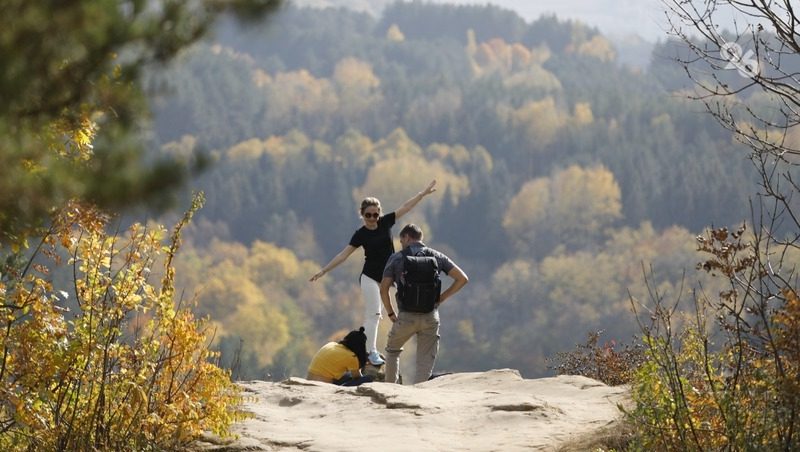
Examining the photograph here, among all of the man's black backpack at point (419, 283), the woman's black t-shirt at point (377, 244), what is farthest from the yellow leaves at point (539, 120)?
the man's black backpack at point (419, 283)

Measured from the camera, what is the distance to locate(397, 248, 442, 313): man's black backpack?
32.8 feet

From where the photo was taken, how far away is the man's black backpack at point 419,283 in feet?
32.8

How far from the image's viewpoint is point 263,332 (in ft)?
338

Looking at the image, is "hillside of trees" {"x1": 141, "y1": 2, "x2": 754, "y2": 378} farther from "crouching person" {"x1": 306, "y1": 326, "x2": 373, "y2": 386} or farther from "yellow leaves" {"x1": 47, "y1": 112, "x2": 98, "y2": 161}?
"yellow leaves" {"x1": 47, "y1": 112, "x2": 98, "y2": 161}

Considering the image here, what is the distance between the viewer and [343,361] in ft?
37.1

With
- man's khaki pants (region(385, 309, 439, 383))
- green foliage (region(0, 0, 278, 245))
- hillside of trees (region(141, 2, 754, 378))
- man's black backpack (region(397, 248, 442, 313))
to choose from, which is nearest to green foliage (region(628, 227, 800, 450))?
green foliage (region(0, 0, 278, 245))

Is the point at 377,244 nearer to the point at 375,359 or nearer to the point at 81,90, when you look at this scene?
the point at 375,359

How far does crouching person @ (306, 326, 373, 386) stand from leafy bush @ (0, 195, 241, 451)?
373cm

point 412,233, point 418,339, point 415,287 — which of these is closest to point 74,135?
point 412,233

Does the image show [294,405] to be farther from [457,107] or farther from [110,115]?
[457,107]

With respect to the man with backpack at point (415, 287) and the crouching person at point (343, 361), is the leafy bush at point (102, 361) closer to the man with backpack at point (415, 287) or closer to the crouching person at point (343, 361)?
the man with backpack at point (415, 287)

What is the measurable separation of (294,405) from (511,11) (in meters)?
186

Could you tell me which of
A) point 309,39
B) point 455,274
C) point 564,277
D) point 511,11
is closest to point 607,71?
point 511,11

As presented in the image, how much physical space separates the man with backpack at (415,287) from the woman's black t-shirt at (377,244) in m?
0.44
